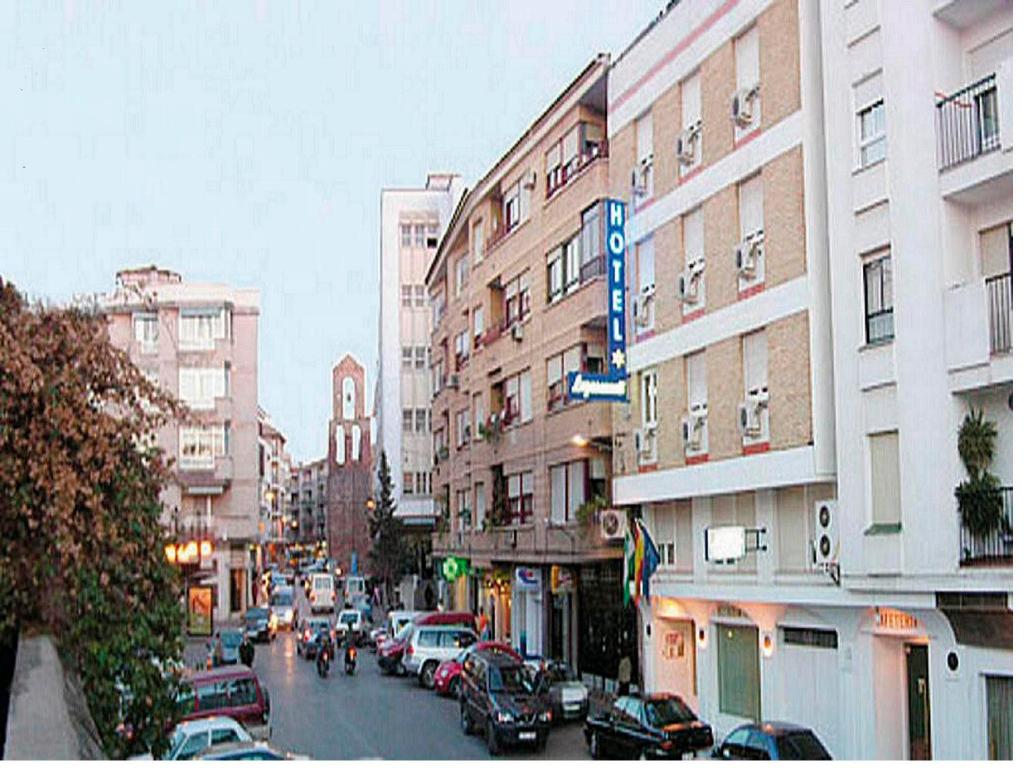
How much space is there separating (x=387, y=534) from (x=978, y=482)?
181ft

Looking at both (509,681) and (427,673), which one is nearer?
(509,681)

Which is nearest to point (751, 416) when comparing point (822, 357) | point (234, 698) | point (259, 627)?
point (822, 357)

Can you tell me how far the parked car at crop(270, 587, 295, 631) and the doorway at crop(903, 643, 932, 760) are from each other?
4268cm

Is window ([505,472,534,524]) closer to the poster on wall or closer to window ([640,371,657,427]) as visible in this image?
window ([640,371,657,427])

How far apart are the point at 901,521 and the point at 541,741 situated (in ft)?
29.6

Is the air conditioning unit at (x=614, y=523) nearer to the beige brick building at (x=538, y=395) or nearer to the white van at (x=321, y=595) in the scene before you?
the beige brick building at (x=538, y=395)

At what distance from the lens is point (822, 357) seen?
22.2 metres

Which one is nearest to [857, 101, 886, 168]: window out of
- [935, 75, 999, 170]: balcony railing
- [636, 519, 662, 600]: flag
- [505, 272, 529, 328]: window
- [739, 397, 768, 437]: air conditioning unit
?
[935, 75, 999, 170]: balcony railing

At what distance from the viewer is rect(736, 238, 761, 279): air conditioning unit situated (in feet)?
79.9

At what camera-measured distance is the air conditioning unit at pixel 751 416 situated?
23.9m

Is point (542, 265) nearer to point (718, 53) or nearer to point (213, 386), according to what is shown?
point (718, 53)

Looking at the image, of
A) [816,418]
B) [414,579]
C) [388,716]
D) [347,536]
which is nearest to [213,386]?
[414,579]

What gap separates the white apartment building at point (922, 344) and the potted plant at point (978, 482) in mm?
84

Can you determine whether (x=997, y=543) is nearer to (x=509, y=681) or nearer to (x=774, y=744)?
(x=774, y=744)
